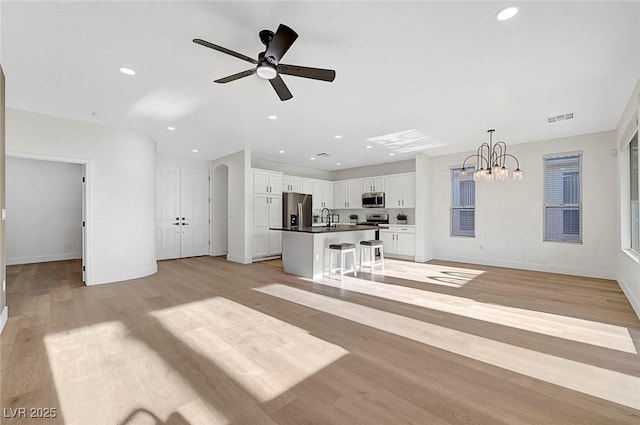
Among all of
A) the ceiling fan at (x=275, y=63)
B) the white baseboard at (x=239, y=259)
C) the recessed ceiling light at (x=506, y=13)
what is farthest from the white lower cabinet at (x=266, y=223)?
the recessed ceiling light at (x=506, y=13)

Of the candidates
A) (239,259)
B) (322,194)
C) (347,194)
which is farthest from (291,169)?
(239,259)

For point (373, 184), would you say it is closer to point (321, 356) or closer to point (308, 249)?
point (308, 249)

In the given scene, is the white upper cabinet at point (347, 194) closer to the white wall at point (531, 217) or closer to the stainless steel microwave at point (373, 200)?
the stainless steel microwave at point (373, 200)

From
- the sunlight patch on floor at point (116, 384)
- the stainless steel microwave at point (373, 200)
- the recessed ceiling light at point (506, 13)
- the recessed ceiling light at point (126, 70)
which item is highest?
the recessed ceiling light at point (126, 70)

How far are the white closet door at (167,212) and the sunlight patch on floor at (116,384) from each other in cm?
466

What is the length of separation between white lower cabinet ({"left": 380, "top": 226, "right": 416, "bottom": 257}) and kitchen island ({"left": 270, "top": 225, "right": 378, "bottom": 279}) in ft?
7.55

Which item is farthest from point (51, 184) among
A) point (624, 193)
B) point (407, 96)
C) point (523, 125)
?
point (624, 193)

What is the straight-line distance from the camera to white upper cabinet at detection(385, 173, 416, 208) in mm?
7533

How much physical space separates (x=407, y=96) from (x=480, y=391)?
3.28 m

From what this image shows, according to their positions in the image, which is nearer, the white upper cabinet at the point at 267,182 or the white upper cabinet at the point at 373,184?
the white upper cabinet at the point at 267,182

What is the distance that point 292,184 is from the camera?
8.27 metres

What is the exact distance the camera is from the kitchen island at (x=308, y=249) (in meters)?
5.32

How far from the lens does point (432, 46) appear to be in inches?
101

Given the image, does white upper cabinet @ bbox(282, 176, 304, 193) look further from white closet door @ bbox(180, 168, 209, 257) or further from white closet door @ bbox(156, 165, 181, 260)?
white closet door @ bbox(156, 165, 181, 260)
